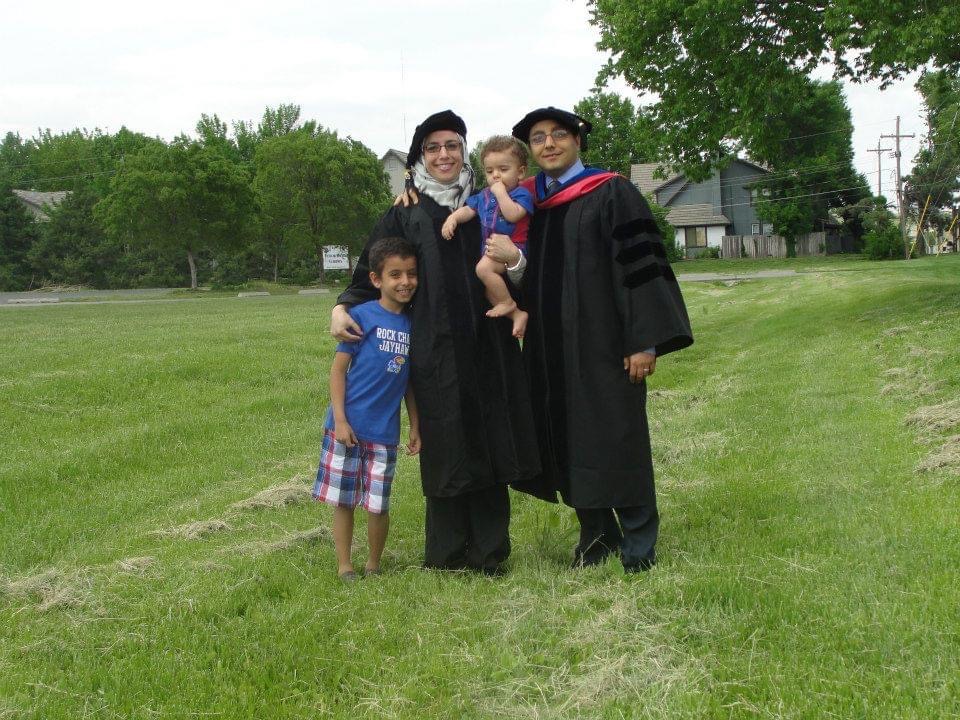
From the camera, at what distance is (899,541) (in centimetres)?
467

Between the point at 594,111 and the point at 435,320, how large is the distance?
214ft

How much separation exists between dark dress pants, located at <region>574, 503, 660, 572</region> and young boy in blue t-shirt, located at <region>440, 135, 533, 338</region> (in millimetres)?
A: 1060

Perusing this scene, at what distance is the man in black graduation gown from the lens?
4.64 meters

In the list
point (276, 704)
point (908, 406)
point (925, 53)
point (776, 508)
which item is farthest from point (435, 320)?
point (925, 53)

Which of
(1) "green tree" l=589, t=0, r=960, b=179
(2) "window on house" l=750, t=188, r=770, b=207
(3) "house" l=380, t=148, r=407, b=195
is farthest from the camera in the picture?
(3) "house" l=380, t=148, r=407, b=195

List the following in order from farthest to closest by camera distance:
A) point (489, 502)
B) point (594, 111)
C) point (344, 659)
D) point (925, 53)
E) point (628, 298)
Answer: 1. point (594, 111)
2. point (925, 53)
3. point (489, 502)
4. point (628, 298)
5. point (344, 659)

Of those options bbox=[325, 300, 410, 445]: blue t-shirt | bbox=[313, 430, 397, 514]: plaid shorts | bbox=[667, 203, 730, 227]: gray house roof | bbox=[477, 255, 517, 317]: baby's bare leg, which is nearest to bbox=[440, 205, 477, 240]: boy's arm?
bbox=[477, 255, 517, 317]: baby's bare leg

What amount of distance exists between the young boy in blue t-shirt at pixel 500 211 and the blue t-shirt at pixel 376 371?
1.68 ft

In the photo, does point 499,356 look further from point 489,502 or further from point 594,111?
point 594,111

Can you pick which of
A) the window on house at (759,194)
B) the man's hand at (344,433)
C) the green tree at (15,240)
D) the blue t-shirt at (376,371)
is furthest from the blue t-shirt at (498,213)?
the window on house at (759,194)

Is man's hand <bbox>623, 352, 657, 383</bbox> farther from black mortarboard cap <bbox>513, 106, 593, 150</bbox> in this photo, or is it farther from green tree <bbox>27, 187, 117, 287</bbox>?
green tree <bbox>27, 187, 117, 287</bbox>

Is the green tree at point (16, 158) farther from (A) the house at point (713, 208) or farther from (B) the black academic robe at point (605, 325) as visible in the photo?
(B) the black academic robe at point (605, 325)

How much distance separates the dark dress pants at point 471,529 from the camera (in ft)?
16.4

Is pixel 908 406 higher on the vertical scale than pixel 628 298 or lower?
lower
